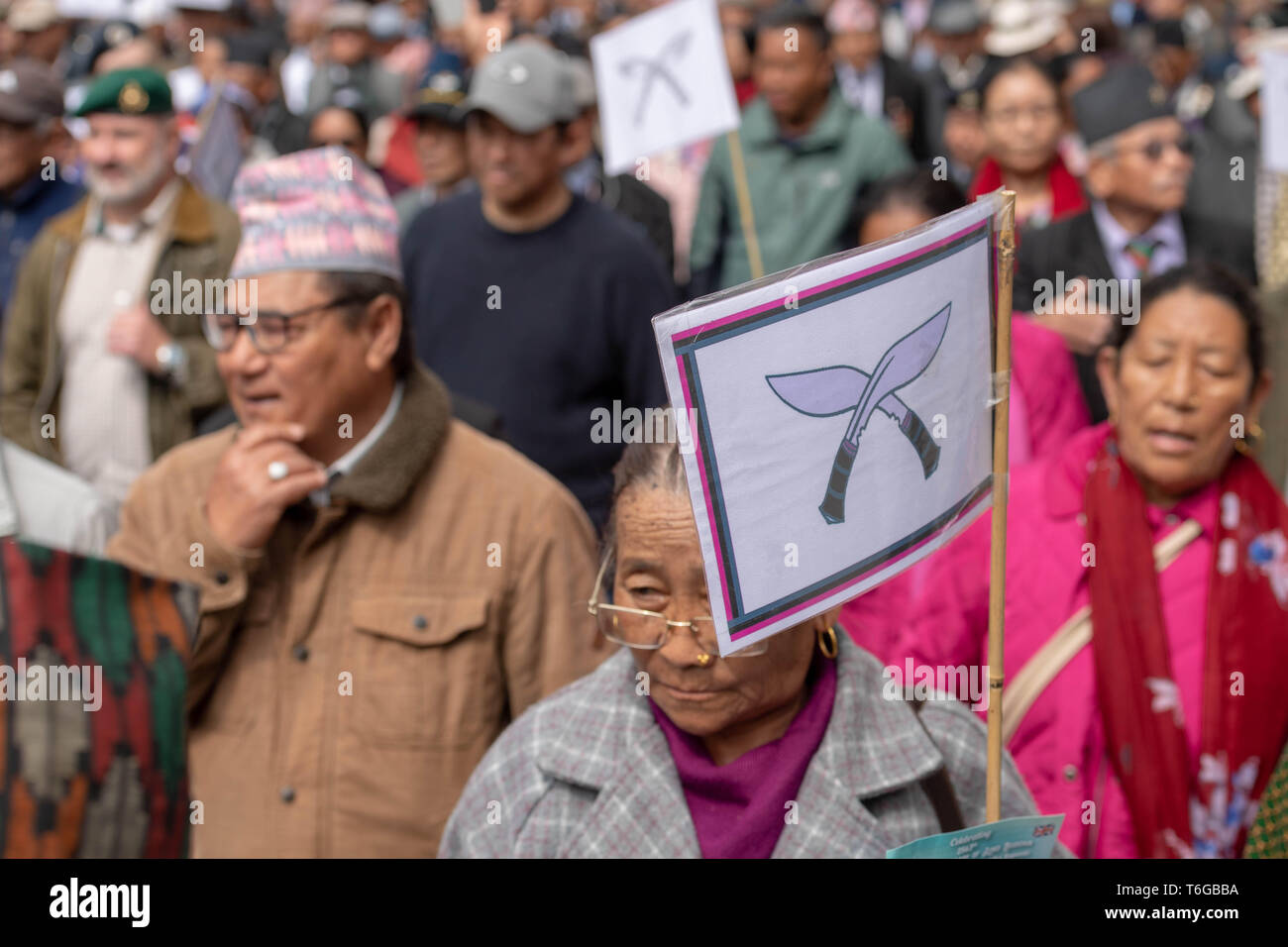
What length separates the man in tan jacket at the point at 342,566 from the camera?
3115 millimetres

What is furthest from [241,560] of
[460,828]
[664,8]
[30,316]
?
[664,8]

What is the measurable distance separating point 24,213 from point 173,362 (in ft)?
7.23

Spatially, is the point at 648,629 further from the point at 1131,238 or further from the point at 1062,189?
the point at 1062,189

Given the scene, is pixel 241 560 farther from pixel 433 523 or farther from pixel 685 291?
pixel 685 291

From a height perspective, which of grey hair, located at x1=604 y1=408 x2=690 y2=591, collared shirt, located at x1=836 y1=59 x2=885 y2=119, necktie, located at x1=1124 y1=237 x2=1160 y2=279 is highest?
collared shirt, located at x1=836 y1=59 x2=885 y2=119

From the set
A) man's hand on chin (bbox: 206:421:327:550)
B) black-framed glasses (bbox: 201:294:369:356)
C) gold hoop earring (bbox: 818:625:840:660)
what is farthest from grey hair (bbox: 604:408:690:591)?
black-framed glasses (bbox: 201:294:369:356)

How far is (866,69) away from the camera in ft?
33.8

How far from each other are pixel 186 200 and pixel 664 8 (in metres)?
1.91

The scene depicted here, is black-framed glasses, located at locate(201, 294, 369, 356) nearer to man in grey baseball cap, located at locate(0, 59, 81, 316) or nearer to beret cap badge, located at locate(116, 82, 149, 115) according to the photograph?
beret cap badge, located at locate(116, 82, 149, 115)

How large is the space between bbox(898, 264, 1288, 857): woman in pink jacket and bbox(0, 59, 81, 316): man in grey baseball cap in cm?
471

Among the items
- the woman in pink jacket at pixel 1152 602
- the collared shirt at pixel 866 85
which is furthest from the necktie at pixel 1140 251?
the collared shirt at pixel 866 85

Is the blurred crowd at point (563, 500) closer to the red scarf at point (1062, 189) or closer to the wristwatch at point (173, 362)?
the wristwatch at point (173, 362)

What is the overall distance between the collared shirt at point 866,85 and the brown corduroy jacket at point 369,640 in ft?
24.1

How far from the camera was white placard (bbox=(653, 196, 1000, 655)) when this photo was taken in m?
2.10
